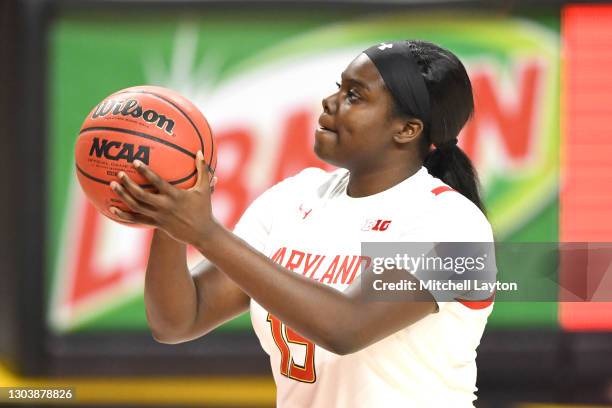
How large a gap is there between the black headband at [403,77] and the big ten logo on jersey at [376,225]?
0.30 meters

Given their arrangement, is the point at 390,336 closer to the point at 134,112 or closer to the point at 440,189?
the point at 440,189

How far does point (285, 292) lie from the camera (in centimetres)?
231

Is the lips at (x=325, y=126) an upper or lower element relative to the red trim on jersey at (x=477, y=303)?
upper

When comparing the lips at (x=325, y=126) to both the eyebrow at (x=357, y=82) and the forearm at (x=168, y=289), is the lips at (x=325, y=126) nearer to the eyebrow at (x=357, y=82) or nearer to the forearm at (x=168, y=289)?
the eyebrow at (x=357, y=82)

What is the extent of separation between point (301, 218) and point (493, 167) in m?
3.17

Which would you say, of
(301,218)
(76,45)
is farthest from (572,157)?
(301,218)

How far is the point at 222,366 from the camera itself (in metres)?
5.70

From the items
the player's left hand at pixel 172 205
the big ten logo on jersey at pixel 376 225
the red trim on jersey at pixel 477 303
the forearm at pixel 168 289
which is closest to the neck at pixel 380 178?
the big ten logo on jersey at pixel 376 225

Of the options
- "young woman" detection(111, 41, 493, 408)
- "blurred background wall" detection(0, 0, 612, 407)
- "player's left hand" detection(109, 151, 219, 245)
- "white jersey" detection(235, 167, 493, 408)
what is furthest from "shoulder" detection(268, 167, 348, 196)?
"blurred background wall" detection(0, 0, 612, 407)

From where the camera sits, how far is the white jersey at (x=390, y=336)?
8.39ft

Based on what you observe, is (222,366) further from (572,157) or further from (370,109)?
(370,109)

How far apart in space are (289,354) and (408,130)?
68 cm

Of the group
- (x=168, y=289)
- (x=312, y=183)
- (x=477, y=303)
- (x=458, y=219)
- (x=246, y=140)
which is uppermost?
(x=458, y=219)

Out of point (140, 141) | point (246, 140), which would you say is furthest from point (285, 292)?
point (246, 140)
